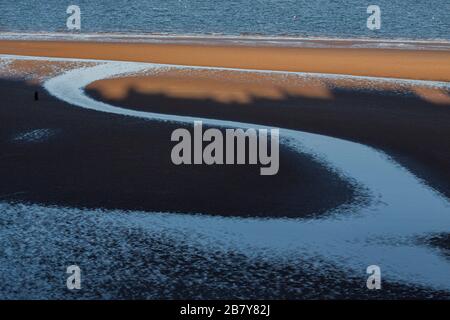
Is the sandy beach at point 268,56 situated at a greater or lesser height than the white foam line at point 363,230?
lesser

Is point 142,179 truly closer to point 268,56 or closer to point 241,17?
point 268,56

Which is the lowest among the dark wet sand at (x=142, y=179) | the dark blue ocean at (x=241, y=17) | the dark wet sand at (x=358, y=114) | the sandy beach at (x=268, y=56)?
the dark blue ocean at (x=241, y=17)

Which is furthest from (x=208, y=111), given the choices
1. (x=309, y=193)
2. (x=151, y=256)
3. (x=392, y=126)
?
(x=151, y=256)

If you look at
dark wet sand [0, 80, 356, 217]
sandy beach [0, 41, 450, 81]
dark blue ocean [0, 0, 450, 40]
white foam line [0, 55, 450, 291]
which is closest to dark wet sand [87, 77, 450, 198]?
white foam line [0, 55, 450, 291]

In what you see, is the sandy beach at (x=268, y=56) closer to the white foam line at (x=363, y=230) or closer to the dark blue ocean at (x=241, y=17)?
the dark blue ocean at (x=241, y=17)

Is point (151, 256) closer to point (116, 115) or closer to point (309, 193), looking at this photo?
point (309, 193)

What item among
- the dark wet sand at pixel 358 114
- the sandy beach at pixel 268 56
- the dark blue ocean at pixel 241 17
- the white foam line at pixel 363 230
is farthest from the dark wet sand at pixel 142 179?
the dark blue ocean at pixel 241 17

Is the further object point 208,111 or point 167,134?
point 208,111
